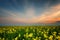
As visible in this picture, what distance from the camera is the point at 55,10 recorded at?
3086 mm

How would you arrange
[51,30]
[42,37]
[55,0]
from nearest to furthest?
[42,37], [51,30], [55,0]

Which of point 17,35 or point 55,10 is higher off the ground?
point 55,10

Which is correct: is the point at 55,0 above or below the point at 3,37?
above

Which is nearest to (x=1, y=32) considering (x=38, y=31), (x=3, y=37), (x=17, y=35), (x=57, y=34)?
(x=3, y=37)

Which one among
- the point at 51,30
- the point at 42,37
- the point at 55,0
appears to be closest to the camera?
the point at 42,37

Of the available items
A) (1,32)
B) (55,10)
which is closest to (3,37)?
(1,32)

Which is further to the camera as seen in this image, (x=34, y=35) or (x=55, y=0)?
(x=55, y=0)

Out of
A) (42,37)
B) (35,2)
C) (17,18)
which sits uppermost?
(35,2)

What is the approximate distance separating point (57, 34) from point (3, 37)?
1139mm

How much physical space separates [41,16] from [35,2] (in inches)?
15.2

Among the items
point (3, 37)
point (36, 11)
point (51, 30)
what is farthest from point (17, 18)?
point (51, 30)

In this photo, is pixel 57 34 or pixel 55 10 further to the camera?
pixel 55 10

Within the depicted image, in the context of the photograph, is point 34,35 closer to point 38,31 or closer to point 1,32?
point 38,31

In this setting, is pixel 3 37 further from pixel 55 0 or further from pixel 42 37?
pixel 55 0
